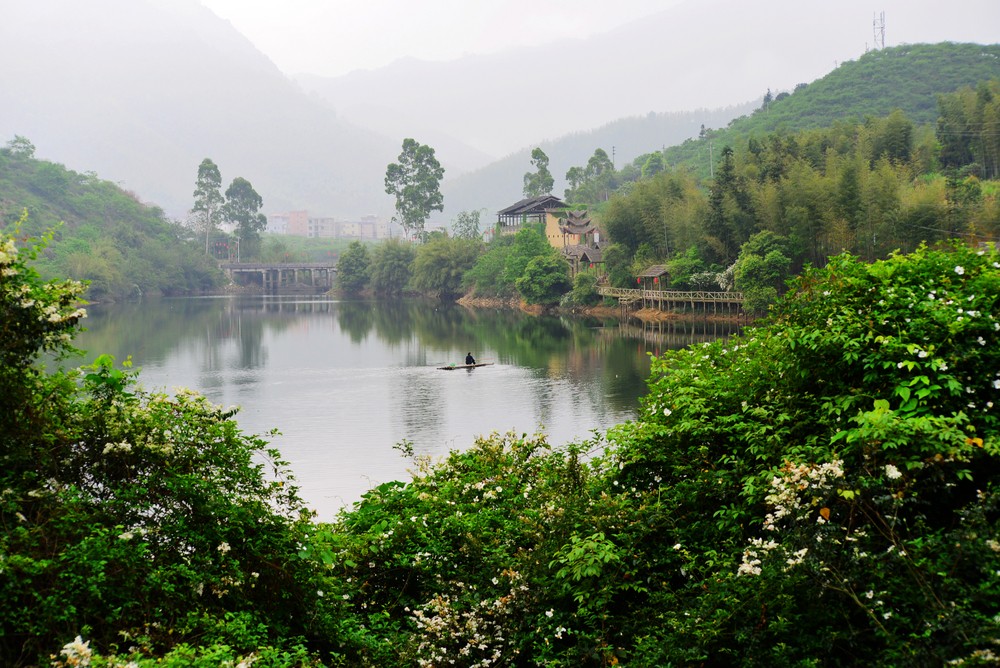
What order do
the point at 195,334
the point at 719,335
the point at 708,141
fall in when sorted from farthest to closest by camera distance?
the point at 708,141
the point at 195,334
the point at 719,335

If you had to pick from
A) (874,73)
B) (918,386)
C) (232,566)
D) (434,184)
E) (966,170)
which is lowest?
(232,566)

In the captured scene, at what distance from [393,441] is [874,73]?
93169 mm

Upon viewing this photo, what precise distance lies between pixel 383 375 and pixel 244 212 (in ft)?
274

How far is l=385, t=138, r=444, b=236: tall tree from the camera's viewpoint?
96.4 m

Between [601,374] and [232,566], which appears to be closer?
[232,566]

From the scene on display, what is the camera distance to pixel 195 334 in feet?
164

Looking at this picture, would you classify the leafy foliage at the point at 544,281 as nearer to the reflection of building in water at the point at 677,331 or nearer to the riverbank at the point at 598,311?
the riverbank at the point at 598,311

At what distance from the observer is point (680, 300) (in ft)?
167

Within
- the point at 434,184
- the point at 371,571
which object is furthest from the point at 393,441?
the point at 434,184

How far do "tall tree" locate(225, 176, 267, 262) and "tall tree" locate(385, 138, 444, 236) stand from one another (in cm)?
2146

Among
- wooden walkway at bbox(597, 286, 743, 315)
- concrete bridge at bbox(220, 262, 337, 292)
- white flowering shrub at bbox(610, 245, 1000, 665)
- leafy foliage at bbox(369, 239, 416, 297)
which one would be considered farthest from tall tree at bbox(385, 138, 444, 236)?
white flowering shrub at bbox(610, 245, 1000, 665)

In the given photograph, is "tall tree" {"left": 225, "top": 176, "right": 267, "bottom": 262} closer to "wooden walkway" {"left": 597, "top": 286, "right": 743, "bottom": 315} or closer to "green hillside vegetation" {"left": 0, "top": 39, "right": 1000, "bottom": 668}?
"wooden walkway" {"left": 597, "top": 286, "right": 743, "bottom": 315}

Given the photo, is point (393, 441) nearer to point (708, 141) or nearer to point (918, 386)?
point (918, 386)

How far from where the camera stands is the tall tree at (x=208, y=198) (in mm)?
108312
